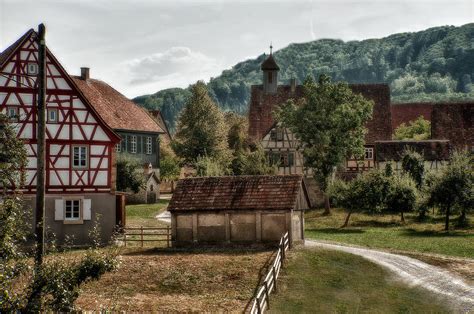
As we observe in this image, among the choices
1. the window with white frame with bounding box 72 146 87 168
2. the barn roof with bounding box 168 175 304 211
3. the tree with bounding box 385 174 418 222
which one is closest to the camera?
→ the barn roof with bounding box 168 175 304 211

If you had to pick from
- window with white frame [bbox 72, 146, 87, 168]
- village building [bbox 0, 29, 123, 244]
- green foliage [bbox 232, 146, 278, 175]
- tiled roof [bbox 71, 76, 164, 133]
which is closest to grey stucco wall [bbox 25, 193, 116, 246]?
village building [bbox 0, 29, 123, 244]

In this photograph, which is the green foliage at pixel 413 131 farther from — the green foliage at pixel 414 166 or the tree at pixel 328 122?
the tree at pixel 328 122

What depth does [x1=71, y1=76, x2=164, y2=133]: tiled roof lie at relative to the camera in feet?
180

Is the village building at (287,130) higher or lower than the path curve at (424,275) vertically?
higher

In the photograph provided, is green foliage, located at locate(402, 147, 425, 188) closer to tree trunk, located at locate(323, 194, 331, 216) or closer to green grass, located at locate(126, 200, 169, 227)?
tree trunk, located at locate(323, 194, 331, 216)

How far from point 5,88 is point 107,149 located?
660 centimetres

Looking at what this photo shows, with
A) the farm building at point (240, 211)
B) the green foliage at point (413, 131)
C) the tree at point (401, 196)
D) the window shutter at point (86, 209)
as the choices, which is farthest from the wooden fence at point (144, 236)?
the green foliage at point (413, 131)

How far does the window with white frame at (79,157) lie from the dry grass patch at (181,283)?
6.99 m

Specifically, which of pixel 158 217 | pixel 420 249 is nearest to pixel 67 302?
pixel 420 249

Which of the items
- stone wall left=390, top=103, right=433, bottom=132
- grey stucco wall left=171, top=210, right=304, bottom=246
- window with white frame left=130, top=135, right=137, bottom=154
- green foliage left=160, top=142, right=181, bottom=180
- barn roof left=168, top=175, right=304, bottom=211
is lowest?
grey stucco wall left=171, top=210, right=304, bottom=246

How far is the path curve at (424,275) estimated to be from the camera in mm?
27156

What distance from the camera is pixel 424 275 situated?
101 ft

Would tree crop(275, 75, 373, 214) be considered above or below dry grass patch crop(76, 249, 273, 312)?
above

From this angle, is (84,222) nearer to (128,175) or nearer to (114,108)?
(128,175)
